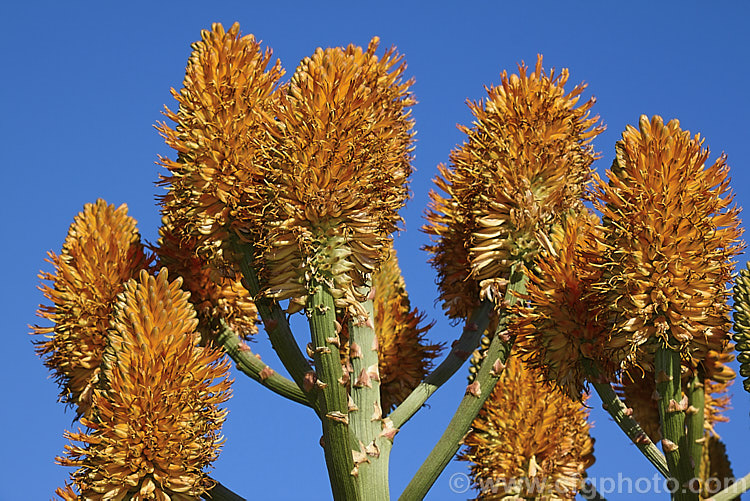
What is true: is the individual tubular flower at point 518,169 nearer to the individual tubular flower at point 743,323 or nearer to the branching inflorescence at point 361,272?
the branching inflorescence at point 361,272

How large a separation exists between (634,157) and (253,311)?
2.01m

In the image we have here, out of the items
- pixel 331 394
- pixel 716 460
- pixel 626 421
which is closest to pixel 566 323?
pixel 626 421

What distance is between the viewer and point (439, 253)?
15.3 feet

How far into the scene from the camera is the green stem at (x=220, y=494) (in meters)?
3.70

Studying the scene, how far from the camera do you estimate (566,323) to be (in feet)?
11.9

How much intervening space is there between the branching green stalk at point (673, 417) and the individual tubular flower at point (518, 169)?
33.1 inches

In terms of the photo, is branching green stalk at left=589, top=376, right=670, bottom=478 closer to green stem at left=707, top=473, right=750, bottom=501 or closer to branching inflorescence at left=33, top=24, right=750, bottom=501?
branching inflorescence at left=33, top=24, right=750, bottom=501

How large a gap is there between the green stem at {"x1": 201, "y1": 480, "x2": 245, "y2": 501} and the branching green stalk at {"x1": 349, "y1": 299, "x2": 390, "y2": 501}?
23.4 inches

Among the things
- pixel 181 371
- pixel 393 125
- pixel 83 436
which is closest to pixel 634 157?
pixel 393 125

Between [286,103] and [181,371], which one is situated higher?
[286,103]

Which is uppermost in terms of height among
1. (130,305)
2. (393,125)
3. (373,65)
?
(373,65)

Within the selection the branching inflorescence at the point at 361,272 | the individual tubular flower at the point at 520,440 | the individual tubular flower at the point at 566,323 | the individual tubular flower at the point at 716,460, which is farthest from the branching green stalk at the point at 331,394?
the individual tubular flower at the point at 716,460

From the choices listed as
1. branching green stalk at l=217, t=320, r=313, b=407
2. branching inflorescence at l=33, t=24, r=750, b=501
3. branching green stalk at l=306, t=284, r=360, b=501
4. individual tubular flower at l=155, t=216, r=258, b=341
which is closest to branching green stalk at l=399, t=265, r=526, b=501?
branching inflorescence at l=33, t=24, r=750, b=501

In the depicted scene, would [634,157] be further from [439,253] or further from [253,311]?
[253,311]
